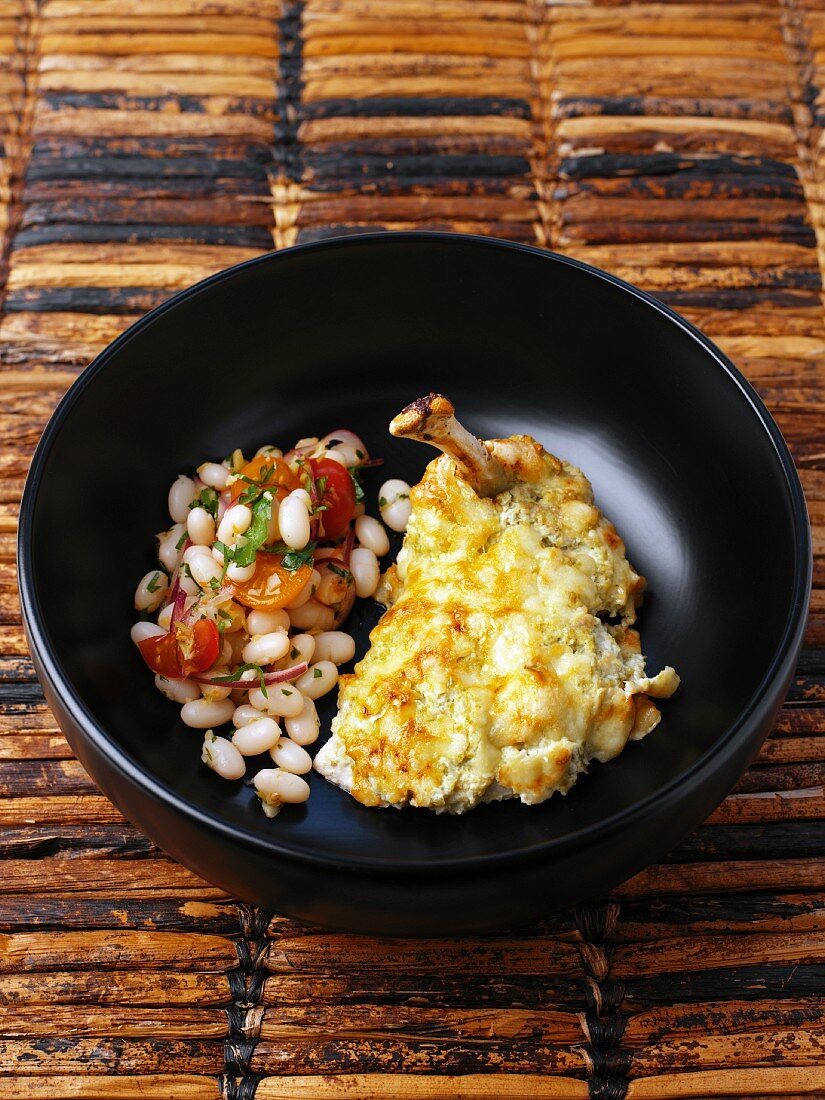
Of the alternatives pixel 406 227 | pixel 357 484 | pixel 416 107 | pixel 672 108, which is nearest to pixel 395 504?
pixel 357 484

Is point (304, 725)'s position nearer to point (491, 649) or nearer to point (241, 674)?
point (241, 674)

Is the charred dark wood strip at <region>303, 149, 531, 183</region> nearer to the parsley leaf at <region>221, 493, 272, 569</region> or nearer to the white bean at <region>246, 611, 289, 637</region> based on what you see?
the parsley leaf at <region>221, 493, 272, 569</region>

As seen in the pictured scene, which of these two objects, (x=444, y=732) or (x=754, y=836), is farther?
(x=754, y=836)

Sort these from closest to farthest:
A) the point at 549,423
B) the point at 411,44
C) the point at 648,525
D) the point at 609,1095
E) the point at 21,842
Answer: the point at 609,1095 < the point at 21,842 < the point at 648,525 < the point at 549,423 < the point at 411,44

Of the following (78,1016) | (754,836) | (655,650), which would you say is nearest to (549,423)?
(655,650)

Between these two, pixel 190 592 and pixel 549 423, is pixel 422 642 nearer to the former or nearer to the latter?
pixel 190 592

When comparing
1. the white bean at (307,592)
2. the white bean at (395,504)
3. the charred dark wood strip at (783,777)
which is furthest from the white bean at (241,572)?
the charred dark wood strip at (783,777)
